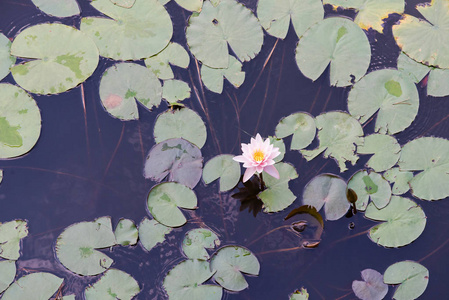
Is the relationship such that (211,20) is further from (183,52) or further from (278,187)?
(278,187)

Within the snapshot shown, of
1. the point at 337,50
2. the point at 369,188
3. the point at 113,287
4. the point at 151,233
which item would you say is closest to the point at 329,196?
the point at 369,188

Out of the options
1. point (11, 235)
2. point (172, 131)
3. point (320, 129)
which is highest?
point (320, 129)

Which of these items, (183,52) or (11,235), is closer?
(11,235)

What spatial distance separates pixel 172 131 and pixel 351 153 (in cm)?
118

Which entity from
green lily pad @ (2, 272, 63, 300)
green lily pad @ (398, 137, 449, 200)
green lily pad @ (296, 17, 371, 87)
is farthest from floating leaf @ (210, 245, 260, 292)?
green lily pad @ (296, 17, 371, 87)

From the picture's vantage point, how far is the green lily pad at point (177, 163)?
2.52 m

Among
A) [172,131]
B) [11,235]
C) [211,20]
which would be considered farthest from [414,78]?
[11,235]

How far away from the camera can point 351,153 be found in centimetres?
257

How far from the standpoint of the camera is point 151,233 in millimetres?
2457

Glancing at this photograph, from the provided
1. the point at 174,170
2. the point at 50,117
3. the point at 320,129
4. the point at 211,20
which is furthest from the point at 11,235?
the point at 320,129

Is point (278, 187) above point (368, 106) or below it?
below

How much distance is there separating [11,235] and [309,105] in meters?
2.12

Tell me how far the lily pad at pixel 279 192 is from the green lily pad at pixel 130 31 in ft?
3.85

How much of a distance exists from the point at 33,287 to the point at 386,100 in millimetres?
2535
